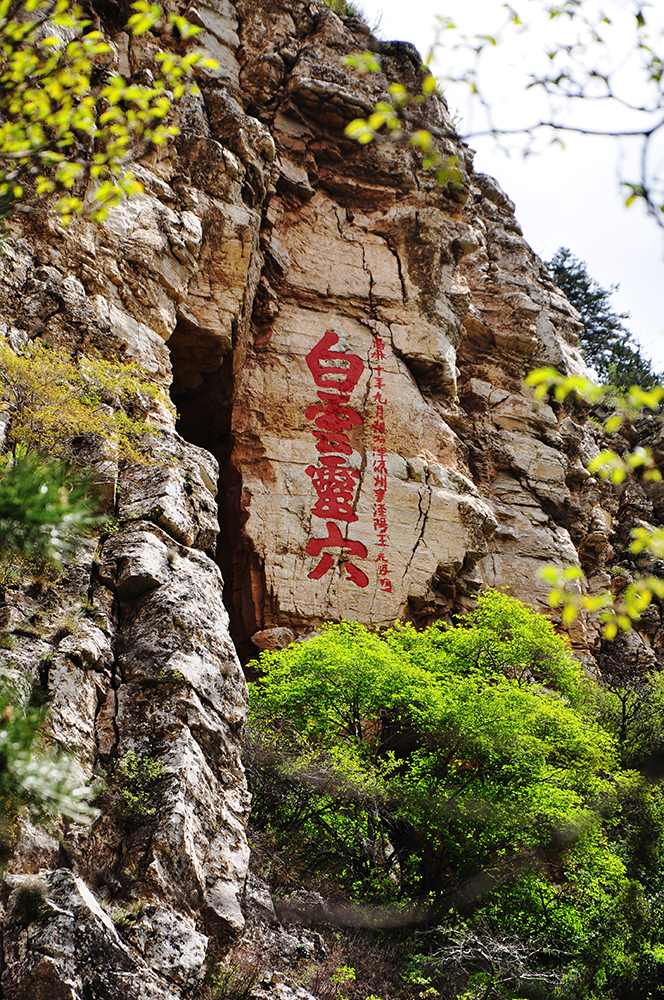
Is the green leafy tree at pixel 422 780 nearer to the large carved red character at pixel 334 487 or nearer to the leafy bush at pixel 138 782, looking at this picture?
the leafy bush at pixel 138 782

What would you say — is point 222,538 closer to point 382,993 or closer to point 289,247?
point 289,247

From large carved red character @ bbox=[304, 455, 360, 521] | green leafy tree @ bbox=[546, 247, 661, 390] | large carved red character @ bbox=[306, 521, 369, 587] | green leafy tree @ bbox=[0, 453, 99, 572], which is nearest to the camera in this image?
green leafy tree @ bbox=[0, 453, 99, 572]

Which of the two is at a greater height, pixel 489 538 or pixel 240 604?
pixel 489 538

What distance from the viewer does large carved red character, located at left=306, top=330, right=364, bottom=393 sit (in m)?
14.5

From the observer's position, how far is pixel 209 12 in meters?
15.5

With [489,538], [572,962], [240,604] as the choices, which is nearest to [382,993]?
[572,962]

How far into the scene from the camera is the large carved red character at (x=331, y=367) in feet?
47.7

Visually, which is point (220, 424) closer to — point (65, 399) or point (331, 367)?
point (331, 367)

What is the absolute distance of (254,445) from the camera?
13.8 m

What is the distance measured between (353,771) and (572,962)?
341 cm

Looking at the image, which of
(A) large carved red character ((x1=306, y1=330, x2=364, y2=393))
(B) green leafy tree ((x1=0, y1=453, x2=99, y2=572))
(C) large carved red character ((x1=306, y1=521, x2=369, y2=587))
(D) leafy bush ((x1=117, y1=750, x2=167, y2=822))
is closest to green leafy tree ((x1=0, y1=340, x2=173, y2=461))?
(D) leafy bush ((x1=117, y1=750, x2=167, y2=822))

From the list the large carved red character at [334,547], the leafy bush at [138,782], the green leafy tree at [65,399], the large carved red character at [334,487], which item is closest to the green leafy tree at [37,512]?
the leafy bush at [138,782]

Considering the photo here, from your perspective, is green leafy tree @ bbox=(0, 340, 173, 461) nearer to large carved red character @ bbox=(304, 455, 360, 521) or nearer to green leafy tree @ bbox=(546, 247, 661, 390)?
large carved red character @ bbox=(304, 455, 360, 521)

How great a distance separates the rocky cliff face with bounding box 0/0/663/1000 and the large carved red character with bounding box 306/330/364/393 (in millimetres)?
44
